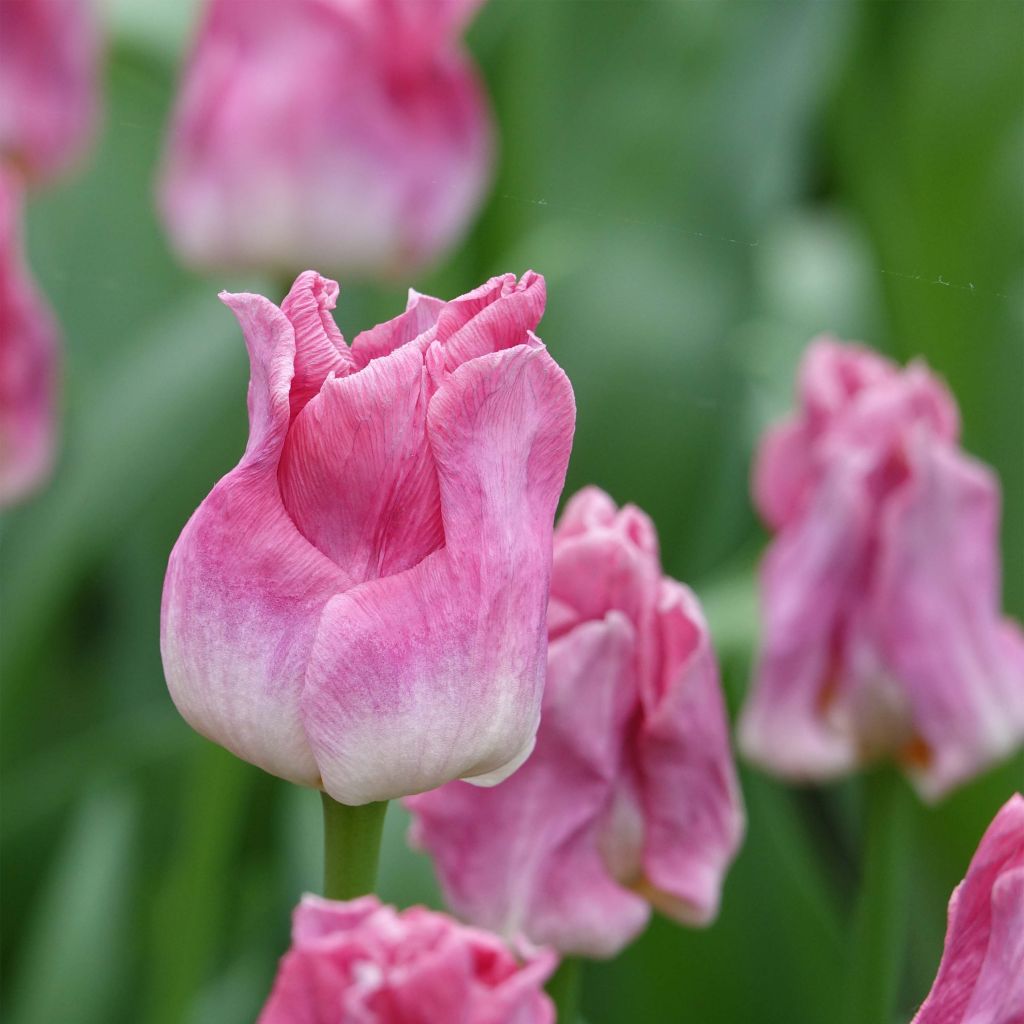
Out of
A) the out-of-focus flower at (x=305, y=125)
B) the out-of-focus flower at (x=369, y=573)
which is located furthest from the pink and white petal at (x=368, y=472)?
the out-of-focus flower at (x=305, y=125)

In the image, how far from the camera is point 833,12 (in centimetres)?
172

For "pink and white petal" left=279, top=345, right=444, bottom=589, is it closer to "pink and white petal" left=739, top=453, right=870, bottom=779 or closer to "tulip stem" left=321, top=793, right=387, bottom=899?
"tulip stem" left=321, top=793, right=387, bottom=899

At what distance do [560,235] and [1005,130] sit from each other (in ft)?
1.65

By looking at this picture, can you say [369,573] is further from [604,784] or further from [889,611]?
[889,611]

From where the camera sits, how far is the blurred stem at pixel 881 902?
57 cm

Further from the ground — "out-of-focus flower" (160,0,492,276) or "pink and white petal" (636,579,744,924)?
"pink and white petal" (636,579,744,924)

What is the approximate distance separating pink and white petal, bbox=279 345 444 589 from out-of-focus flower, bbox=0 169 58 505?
1.89 feet

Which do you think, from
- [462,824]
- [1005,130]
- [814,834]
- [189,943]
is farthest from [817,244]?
[462,824]

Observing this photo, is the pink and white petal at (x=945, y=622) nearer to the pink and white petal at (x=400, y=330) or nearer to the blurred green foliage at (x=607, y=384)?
the blurred green foliage at (x=607, y=384)

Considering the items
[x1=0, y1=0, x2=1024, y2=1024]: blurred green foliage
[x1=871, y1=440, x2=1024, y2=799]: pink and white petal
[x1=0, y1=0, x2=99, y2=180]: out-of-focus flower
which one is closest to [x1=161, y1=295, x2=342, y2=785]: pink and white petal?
[x1=871, y1=440, x2=1024, y2=799]: pink and white petal

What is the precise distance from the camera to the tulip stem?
38 cm

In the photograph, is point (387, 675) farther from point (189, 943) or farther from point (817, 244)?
point (817, 244)

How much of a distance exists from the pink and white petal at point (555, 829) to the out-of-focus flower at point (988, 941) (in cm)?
14

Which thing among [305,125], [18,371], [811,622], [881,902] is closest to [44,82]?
[305,125]
